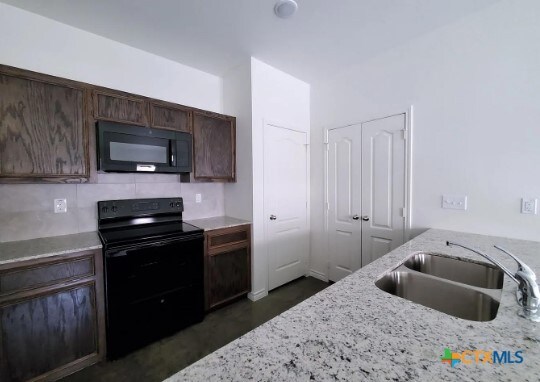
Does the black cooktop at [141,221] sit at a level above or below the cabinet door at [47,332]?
above

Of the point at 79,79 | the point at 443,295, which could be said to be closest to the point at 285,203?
the point at 443,295

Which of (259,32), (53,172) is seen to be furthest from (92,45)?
(259,32)

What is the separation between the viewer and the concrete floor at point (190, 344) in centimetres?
160

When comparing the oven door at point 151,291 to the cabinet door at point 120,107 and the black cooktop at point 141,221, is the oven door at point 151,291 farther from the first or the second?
the cabinet door at point 120,107

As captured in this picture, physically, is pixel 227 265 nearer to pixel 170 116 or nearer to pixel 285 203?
pixel 285 203

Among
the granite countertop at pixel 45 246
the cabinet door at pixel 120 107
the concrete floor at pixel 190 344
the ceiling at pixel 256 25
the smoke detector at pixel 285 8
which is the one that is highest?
the ceiling at pixel 256 25

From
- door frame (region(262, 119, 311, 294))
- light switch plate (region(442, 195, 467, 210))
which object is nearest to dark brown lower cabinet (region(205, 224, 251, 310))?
door frame (region(262, 119, 311, 294))

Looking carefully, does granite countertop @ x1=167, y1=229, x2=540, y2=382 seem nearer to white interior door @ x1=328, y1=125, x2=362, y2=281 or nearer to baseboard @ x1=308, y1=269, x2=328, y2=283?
white interior door @ x1=328, y1=125, x2=362, y2=281

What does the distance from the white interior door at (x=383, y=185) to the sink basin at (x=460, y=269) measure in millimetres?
910

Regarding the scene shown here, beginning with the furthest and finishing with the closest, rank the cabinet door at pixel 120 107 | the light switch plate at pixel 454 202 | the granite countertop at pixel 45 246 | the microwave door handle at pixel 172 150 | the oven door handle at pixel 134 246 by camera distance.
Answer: the microwave door handle at pixel 172 150, the light switch plate at pixel 454 202, the cabinet door at pixel 120 107, the oven door handle at pixel 134 246, the granite countertop at pixel 45 246

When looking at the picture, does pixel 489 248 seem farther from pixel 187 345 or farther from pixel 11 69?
pixel 11 69

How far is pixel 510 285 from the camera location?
993mm

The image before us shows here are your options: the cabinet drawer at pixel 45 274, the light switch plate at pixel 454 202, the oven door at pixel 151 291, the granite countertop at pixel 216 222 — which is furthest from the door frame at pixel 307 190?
the cabinet drawer at pixel 45 274

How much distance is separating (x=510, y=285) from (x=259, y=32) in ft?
8.13
